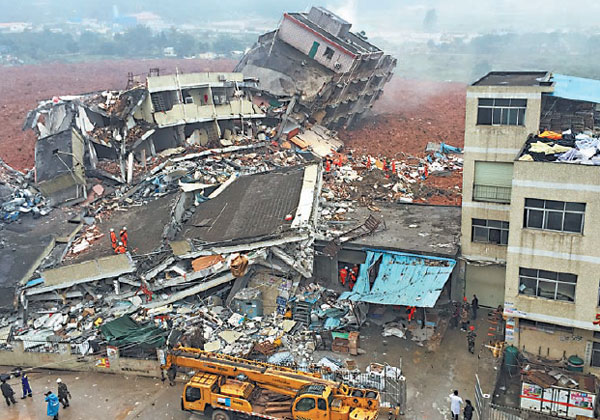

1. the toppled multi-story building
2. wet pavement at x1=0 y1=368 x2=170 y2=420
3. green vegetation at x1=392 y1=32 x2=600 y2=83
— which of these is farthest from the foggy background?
wet pavement at x1=0 y1=368 x2=170 y2=420

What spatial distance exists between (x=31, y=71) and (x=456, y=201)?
6998 cm

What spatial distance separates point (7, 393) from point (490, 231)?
1455 cm

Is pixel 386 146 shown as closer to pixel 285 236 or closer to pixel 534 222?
pixel 285 236

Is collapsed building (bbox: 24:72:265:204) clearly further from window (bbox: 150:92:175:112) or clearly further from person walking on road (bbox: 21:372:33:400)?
person walking on road (bbox: 21:372:33:400)

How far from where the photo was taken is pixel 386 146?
123 feet

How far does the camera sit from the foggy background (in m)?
78.6

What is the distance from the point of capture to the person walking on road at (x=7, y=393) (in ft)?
47.8

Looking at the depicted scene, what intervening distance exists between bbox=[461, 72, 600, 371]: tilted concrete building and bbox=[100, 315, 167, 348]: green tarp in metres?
9.49

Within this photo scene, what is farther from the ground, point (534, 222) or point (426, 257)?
point (534, 222)

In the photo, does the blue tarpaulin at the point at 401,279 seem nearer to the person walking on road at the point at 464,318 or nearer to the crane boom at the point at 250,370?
the person walking on road at the point at 464,318

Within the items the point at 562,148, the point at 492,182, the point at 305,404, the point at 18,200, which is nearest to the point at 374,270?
the point at 492,182

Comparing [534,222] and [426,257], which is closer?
[534,222]

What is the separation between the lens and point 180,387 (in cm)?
1527

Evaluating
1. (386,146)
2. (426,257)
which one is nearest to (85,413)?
(426,257)
